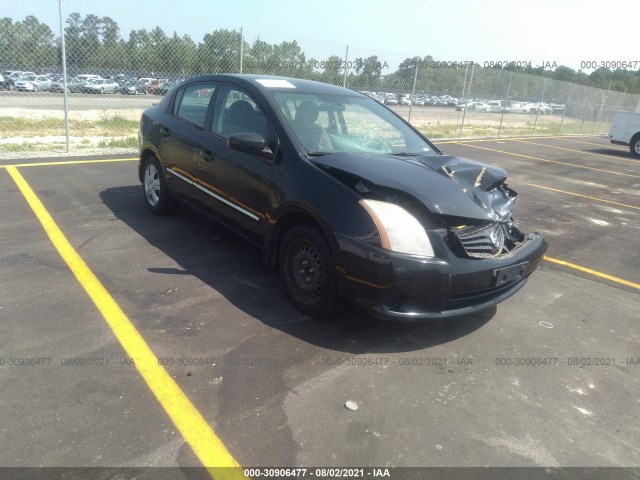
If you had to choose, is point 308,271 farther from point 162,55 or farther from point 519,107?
point 519,107

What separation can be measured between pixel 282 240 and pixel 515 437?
205 cm

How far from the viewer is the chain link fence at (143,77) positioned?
10.2m

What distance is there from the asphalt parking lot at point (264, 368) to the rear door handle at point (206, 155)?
903 mm

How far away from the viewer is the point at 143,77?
45.4 ft

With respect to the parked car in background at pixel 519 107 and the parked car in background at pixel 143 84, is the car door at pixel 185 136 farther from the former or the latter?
the parked car in background at pixel 519 107

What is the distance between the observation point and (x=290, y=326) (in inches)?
134

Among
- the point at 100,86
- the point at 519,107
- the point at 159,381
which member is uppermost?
the point at 519,107

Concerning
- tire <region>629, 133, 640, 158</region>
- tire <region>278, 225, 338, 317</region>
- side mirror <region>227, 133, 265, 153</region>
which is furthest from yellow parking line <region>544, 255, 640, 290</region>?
tire <region>629, 133, 640, 158</region>

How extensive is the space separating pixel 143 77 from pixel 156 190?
9.84 meters

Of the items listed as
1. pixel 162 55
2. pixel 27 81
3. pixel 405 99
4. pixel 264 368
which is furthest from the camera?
pixel 405 99

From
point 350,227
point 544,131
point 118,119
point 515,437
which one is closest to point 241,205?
point 350,227

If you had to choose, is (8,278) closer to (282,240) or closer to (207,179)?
(207,179)

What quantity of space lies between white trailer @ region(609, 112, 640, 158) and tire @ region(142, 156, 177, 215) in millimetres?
17164

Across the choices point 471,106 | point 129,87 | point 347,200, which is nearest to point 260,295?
point 347,200
